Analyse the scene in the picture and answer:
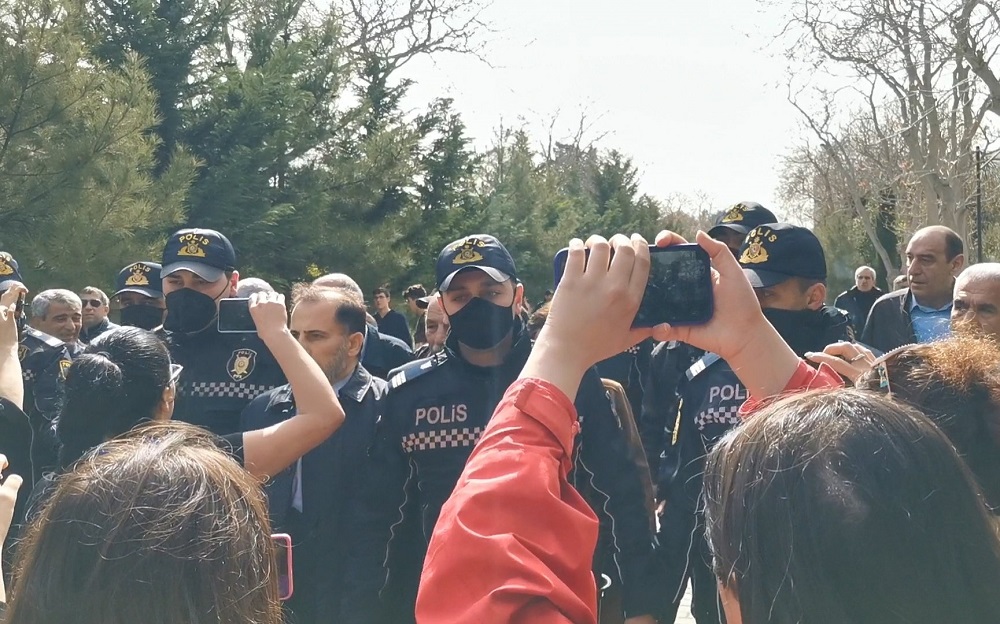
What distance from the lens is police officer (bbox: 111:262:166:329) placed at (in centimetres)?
614

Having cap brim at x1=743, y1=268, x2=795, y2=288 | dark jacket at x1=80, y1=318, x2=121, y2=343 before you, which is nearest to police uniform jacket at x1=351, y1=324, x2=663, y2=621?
cap brim at x1=743, y1=268, x2=795, y2=288

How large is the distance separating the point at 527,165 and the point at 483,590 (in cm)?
3509

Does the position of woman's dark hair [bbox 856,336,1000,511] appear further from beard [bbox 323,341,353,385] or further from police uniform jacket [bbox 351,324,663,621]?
beard [bbox 323,341,353,385]

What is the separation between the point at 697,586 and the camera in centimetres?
387

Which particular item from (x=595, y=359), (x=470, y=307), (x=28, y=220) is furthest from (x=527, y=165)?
(x=595, y=359)

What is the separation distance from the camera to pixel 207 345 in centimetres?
473

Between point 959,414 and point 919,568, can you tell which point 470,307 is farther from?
point 919,568

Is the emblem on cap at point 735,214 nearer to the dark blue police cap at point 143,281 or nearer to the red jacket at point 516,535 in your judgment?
the dark blue police cap at point 143,281

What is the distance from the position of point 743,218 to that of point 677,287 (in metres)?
3.24

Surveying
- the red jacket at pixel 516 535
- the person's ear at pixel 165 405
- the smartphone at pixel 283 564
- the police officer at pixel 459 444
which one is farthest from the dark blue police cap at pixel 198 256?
the red jacket at pixel 516 535

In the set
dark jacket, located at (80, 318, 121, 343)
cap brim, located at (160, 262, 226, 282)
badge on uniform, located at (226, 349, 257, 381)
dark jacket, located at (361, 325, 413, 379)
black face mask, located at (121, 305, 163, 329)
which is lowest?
dark jacket, located at (361, 325, 413, 379)

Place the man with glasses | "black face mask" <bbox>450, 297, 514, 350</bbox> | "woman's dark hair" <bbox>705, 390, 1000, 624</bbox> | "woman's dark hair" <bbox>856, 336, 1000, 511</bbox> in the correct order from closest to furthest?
"woman's dark hair" <bbox>705, 390, 1000, 624</bbox>
"woman's dark hair" <bbox>856, 336, 1000, 511</bbox>
"black face mask" <bbox>450, 297, 514, 350</bbox>
the man with glasses

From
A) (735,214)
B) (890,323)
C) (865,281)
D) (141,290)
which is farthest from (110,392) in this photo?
(865,281)

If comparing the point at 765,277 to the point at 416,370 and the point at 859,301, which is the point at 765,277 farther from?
the point at 859,301
